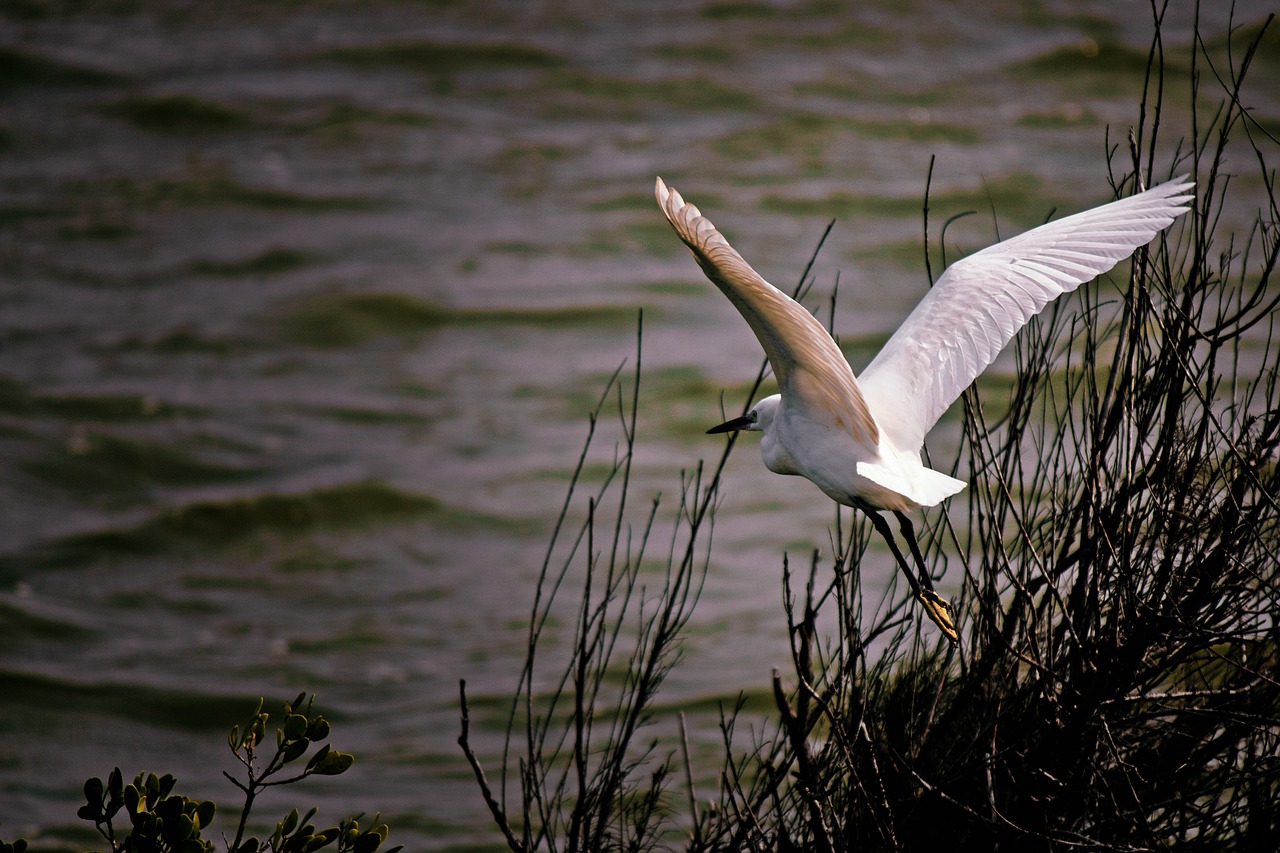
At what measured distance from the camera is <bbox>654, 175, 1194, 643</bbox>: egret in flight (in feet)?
8.87

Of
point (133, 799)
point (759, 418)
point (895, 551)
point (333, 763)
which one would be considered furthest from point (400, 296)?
point (133, 799)

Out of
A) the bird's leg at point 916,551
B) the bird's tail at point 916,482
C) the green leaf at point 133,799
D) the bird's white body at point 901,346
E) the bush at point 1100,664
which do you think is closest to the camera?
the green leaf at point 133,799

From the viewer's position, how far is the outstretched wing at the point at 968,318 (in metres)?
3.27

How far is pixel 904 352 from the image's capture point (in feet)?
11.2

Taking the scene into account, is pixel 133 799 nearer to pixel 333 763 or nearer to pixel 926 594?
pixel 333 763

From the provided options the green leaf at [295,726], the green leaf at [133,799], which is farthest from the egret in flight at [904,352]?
the green leaf at [133,799]

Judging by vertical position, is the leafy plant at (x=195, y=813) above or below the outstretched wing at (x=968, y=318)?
below

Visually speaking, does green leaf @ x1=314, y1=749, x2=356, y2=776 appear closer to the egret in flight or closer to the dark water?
the egret in flight

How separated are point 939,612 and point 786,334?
92 cm

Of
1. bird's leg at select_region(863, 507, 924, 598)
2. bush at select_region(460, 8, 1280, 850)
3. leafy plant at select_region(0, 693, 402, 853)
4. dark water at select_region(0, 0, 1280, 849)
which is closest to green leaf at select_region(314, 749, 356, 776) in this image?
leafy plant at select_region(0, 693, 402, 853)

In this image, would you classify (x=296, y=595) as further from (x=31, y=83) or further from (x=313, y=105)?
(x=31, y=83)

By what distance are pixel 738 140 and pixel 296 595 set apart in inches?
323

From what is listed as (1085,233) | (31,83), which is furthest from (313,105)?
(1085,233)

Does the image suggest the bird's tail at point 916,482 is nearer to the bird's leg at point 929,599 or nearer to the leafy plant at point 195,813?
the bird's leg at point 929,599
